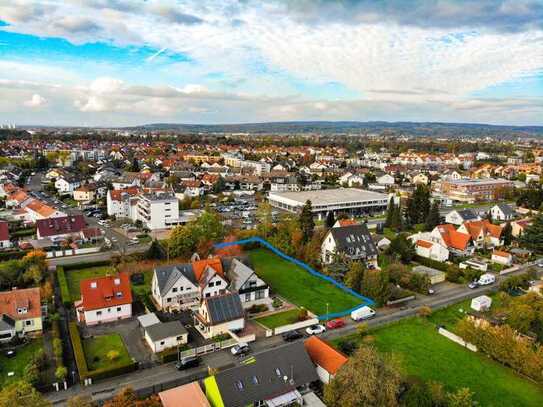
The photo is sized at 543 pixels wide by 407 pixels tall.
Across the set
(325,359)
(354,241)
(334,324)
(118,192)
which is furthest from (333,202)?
(325,359)

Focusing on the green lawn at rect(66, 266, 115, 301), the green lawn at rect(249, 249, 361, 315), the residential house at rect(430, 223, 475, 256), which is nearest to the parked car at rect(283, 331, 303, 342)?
the green lawn at rect(249, 249, 361, 315)

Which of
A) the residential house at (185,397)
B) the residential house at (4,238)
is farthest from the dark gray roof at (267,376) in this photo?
the residential house at (4,238)

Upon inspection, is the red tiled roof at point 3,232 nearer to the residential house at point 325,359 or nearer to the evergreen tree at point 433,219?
the residential house at point 325,359

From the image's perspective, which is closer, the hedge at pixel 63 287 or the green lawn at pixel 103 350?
Result: the green lawn at pixel 103 350

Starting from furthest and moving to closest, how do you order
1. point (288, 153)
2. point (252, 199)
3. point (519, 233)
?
point (288, 153) → point (252, 199) → point (519, 233)

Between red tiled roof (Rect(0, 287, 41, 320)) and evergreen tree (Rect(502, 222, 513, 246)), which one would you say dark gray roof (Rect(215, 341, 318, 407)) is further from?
evergreen tree (Rect(502, 222, 513, 246))

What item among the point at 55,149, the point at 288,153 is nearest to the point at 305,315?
the point at 288,153

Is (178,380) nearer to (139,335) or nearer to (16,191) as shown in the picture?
(139,335)
